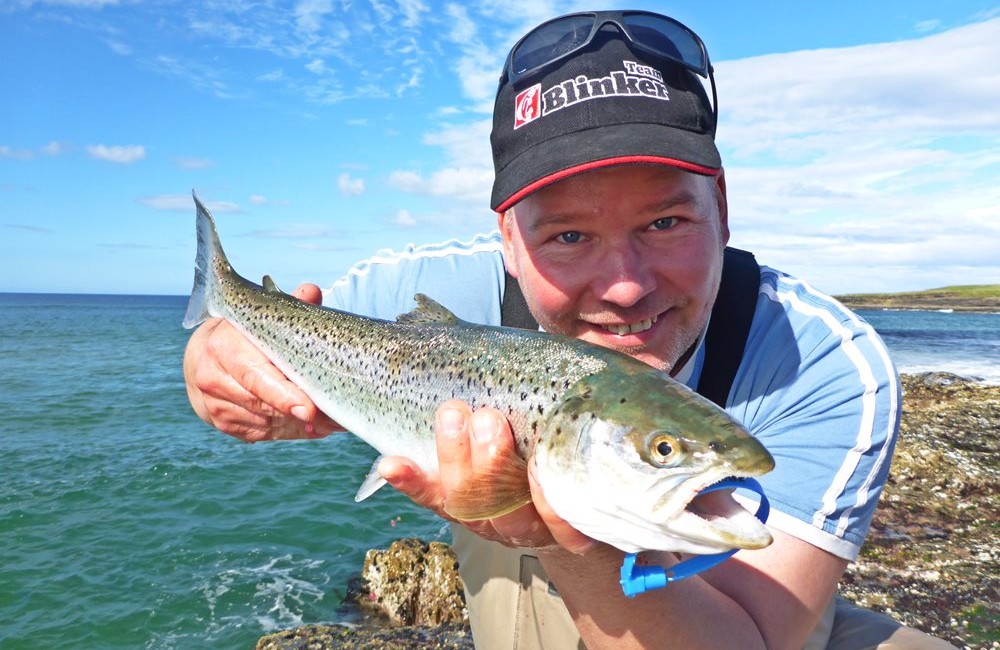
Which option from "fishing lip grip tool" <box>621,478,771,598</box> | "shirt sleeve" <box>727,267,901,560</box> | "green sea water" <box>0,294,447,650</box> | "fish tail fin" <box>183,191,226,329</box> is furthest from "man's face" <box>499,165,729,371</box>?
"green sea water" <box>0,294,447,650</box>

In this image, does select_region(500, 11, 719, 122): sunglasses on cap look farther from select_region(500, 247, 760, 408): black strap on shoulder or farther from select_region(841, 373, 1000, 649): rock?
select_region(841, 373, 1000, 649): rock

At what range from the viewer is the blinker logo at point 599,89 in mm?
3254

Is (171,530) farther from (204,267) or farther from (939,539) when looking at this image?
(939,539)

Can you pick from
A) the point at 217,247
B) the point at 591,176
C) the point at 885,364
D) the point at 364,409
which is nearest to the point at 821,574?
the point at 885,364

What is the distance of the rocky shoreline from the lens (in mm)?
6609

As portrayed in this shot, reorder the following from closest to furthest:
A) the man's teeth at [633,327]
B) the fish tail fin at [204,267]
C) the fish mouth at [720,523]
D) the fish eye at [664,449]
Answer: the fish mouth at [720,523] → the fish eye at [664,449] → the man's teeth at [633,327] → the fish tail fin at [204,267]

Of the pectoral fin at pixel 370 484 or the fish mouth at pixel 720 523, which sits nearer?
the fish mouth at pixel 720 523

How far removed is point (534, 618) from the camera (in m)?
4.20

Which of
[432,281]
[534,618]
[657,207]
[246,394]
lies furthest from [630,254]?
[246,394]

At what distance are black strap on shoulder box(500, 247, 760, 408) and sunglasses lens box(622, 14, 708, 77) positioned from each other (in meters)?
1.15

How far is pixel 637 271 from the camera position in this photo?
10.1 feet

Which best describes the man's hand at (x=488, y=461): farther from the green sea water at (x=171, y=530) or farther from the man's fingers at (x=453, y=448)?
the green sea water at (x=171, y=530)

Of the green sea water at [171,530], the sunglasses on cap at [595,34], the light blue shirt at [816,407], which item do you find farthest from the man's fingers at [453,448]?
the green sea water at [171,530]

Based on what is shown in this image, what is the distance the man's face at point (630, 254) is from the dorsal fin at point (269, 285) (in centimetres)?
222
